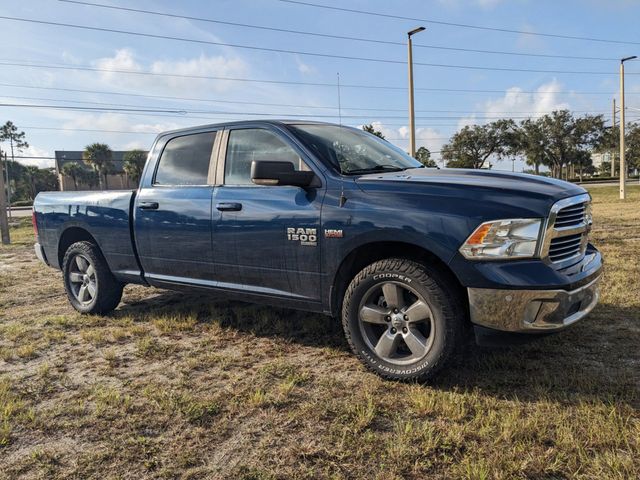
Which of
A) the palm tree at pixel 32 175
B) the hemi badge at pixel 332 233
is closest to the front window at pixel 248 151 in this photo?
the hemi badge at pixel 332 233

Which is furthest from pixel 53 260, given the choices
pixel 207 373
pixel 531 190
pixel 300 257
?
pixel 531 190

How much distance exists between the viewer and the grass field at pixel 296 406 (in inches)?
94.7

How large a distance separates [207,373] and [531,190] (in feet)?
8.27

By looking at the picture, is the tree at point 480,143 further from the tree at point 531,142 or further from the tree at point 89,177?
the tree at point 89,177

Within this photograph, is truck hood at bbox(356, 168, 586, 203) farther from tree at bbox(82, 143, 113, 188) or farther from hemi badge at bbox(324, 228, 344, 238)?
tree at bbox(82, 143, 113, 188)

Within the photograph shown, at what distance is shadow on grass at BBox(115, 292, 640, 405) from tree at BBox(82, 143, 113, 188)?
58900mm

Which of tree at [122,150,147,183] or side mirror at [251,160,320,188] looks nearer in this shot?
side mirror at [251,160,320,188]

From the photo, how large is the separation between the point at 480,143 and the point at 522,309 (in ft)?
203

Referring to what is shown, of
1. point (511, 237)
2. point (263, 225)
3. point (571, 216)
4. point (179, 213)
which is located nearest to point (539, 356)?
point (571, 216)

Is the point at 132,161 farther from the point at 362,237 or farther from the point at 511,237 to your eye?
the point at 511,237

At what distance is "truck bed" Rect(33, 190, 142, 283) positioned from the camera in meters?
4.85

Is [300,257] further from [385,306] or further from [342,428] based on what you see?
[342,428]

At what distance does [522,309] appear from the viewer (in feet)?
9.43

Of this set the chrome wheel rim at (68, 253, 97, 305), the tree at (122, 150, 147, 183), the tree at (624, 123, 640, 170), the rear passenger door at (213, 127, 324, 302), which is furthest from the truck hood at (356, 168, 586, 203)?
the tree at (624, 123, 640, 170)
